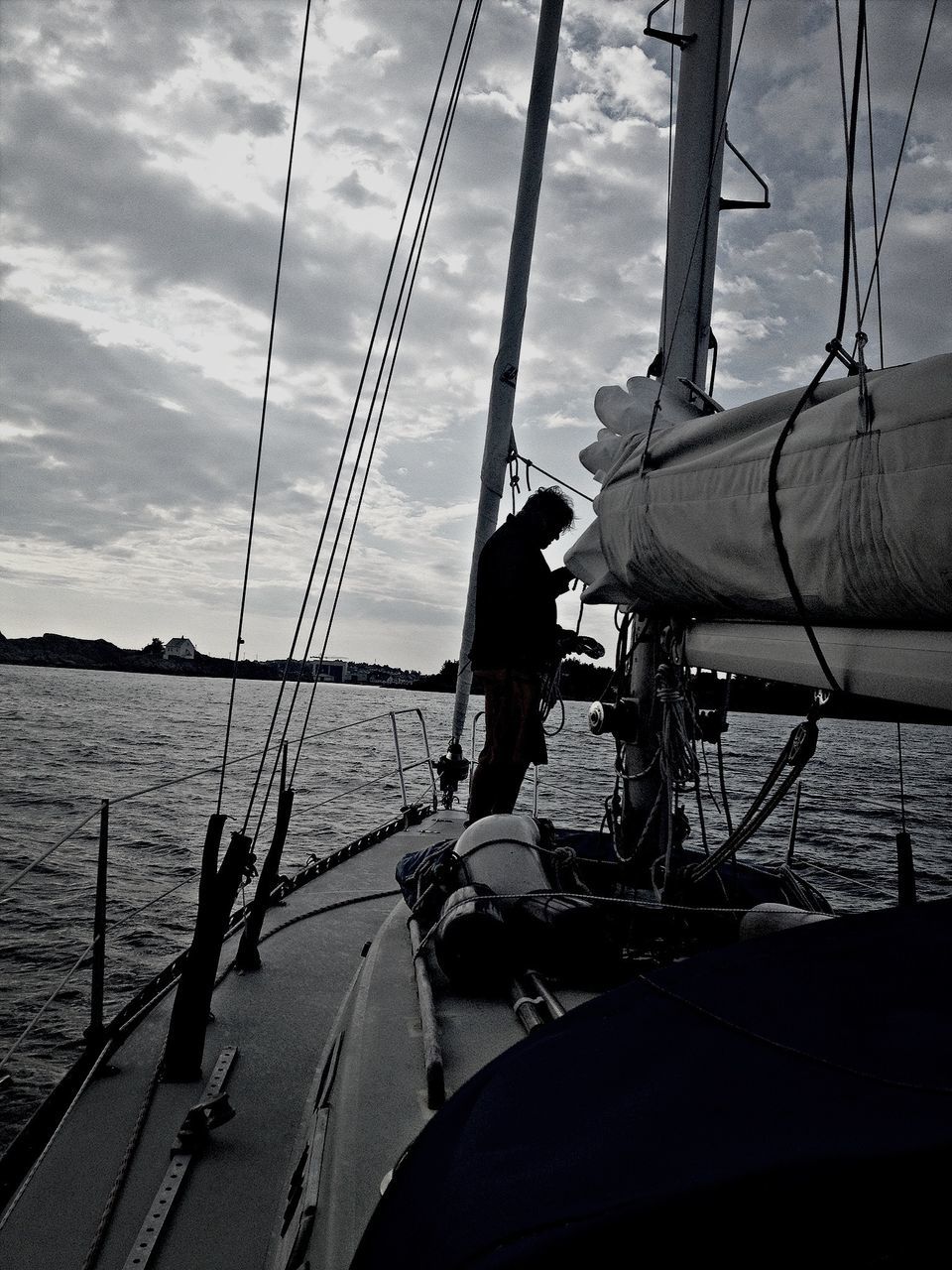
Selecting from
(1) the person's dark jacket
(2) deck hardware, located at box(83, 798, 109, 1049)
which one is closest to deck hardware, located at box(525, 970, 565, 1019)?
(2) deck hardware, located at box(83, 798, 109, 1049)

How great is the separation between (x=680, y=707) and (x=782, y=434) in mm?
1651

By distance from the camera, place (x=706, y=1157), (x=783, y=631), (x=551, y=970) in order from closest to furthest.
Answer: (x=706, y=1157)
(x=783, y=631)
(x=551, y=970)

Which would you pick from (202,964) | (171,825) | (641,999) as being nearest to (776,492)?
(641,999)

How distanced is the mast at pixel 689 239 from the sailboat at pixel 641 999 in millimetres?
18

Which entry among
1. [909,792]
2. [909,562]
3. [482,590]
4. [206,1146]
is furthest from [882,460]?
[909,792]

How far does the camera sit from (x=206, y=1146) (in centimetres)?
247

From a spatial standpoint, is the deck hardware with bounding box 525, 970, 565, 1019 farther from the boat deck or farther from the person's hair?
the person's hair

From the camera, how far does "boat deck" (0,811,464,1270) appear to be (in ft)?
6.88

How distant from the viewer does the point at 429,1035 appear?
7.18 ft

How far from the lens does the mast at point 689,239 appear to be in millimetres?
4059

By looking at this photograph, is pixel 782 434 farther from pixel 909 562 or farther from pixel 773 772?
pixel 773 772

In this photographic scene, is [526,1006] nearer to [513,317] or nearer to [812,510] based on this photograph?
[812,510]

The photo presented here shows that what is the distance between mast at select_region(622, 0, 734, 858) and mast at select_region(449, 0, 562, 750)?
2833mm

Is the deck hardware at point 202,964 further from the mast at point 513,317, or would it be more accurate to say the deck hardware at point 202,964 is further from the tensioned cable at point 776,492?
the mast at point 513,317
